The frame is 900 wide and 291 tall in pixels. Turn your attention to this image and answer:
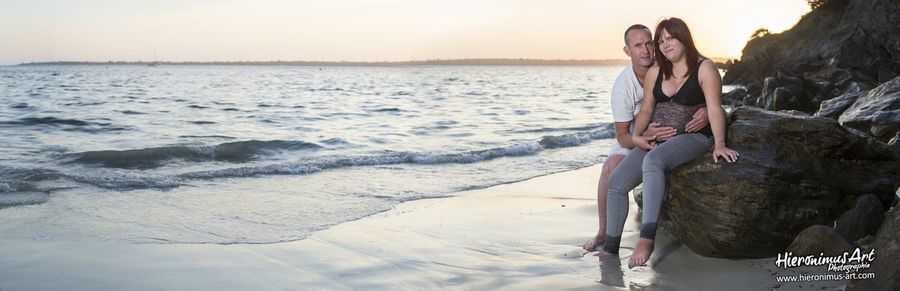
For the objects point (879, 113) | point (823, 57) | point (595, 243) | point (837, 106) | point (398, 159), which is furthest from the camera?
point (823, 57)

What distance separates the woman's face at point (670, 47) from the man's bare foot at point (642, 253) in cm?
131

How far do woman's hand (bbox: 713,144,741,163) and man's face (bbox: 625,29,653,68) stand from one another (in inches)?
34.5

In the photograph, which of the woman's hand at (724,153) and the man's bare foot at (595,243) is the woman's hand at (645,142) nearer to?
the woman's hand at (724,153)

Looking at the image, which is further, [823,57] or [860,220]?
[823,57]

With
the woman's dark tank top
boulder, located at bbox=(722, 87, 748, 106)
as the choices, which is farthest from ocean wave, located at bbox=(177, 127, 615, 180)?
boulder, located at bbox=(722, 87, 748, 106)

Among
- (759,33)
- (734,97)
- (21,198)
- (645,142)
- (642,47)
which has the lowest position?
(21,198)

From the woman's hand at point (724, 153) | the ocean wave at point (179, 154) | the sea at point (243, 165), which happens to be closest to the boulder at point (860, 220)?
the woman's hand at point (724, 153)

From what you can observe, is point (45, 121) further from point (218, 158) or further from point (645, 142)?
point (645, 142)

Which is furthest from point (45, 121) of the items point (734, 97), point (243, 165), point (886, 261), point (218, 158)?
point (734, 97)

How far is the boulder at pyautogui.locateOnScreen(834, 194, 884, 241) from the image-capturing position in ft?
17.1

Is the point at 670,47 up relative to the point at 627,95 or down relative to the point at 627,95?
up

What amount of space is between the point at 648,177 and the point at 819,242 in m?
1.16

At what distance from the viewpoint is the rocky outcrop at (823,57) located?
59.7 ft

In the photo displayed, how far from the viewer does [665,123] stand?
5.61 metres
